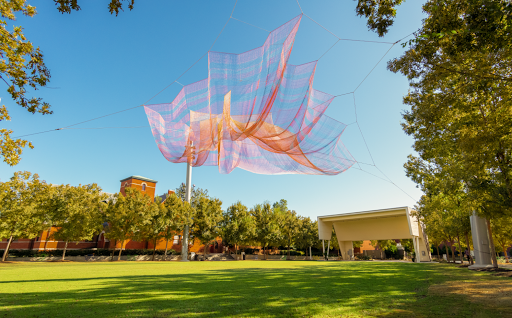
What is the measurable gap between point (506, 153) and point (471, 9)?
33.9 feet

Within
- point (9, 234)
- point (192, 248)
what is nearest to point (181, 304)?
point (9, 234)

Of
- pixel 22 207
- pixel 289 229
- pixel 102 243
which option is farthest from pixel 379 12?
pixel 102 243

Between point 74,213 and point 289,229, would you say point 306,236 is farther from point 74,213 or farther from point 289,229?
point 74,213

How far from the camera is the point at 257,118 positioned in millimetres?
7406

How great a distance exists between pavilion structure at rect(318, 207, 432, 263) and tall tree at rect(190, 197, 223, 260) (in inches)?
643

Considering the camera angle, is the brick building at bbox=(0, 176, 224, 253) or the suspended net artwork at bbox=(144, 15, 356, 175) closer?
the suspended net artwork at bbox=(144, 15, 356, 175)

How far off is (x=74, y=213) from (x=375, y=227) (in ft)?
134

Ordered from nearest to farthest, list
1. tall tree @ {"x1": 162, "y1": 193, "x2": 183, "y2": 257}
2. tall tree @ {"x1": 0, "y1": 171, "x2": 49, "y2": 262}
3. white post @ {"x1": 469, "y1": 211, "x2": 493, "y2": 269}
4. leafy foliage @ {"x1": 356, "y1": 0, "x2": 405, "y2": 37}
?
leafy foliage @ {"x1": 356, "y1": 0, "x2": 405, "y2": 37}, white post @ {"x1": 469, "y1": 211, "x2": 493, "y2": 269}, tall tree @ {"x1": 0, "y1": 171, "x2": 49, "y2": 262}, tall tree @ {"x1": 162, "y1": 193, "x2": 183, "y2": 257}

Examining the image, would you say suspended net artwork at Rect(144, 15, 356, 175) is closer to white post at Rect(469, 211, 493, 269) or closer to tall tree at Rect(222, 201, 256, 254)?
white post at Rect(469, 211, 493, 269)

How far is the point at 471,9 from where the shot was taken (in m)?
4.51

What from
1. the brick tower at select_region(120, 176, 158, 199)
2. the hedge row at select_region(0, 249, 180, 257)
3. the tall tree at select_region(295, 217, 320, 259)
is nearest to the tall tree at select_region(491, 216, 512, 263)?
the tall tree at select_region(295, 217, 320, 259)

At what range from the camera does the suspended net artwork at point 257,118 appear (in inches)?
279

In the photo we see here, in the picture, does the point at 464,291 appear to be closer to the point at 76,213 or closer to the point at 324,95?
the point at 324,95

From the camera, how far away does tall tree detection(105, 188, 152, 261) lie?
31703 mm
